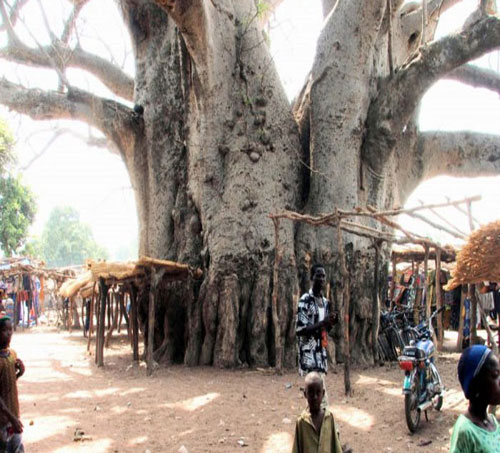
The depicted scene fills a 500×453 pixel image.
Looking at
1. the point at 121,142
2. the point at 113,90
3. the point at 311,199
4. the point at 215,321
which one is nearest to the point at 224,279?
the point at 215,321

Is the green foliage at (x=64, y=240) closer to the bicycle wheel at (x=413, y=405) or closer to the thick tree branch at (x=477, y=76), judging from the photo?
the thick tree branch at (x=477, y=76)

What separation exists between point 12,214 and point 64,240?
3518cm

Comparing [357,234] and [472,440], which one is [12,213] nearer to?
[357,234]

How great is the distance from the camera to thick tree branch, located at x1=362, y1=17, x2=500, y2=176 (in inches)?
314

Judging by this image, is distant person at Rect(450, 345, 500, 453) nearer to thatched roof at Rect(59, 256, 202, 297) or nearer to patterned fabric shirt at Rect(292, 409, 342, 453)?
patterned fabric shirt at Rect(292, 409, 342, 453)

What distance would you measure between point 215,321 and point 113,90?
270 inches

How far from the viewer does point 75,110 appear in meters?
10.4

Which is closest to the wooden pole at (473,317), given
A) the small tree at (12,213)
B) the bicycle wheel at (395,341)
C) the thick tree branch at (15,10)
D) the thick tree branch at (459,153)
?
the bicycle wheel at (395,341)

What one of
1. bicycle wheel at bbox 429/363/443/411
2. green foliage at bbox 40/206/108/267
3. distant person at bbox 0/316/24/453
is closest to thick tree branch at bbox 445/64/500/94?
bicycle wheel at bbox 429/363/443/411

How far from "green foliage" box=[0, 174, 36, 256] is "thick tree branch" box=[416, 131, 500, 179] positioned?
790 inches

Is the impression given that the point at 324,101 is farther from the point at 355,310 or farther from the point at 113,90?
the point at 113,90

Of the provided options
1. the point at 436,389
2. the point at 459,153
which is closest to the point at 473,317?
the point at 436,389

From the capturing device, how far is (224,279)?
875 cm

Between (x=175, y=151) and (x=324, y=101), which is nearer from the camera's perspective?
(x=324, y=101)
